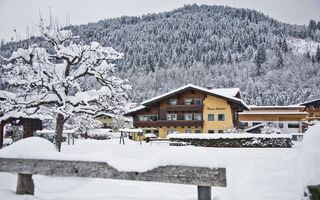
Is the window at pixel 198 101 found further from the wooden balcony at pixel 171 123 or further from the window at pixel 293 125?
the window at pixel 293 125

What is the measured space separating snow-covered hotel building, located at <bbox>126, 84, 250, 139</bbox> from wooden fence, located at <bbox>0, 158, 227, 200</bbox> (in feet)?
102

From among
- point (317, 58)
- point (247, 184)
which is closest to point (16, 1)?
point (247, 184)

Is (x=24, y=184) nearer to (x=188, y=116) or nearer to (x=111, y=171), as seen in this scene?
(x=111, y=171)

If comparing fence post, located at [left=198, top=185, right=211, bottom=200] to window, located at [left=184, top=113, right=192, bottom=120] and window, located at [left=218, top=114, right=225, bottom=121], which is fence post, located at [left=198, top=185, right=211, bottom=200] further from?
window, located at [left=184, top=113, right=192, bottom=120]

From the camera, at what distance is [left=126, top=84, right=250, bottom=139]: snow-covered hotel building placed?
35.3 metres

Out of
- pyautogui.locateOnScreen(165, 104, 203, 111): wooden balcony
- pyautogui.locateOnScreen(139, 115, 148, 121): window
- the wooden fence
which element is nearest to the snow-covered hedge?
pyautogui.locateOnScreen(165, 104, 203, 111): wooden balcony

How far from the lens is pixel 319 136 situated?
4.10 m

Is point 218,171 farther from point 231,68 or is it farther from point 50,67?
point 231,68

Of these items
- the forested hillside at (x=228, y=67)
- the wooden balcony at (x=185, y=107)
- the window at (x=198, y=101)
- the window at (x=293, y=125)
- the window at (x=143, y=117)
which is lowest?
the window at (x=293, y=125)

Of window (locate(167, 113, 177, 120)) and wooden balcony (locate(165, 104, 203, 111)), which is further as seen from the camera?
window (locate(167, 113, 177, 120))

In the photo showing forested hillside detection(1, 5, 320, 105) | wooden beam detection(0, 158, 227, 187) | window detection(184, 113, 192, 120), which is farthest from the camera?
forested hillside detection(1, 5, 320, 105)

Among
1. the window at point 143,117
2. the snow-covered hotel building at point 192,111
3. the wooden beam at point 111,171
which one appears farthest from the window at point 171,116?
the wooden beam at point 111,171

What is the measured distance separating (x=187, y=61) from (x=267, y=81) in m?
50.3

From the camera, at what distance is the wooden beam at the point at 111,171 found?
3.13 meters
